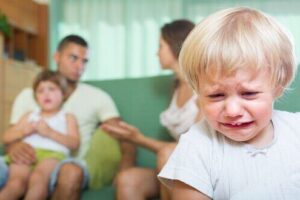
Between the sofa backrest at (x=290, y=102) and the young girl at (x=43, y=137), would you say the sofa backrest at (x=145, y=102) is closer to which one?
the young girl at (x=43, y=137)

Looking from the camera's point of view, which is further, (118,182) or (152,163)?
(152,163)

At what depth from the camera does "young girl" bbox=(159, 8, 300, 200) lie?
2.51 feet

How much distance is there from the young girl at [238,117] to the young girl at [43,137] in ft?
2.35

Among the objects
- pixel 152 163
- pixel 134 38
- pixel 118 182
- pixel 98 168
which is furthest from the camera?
pixel 134 38

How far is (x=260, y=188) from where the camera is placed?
32.5 inches

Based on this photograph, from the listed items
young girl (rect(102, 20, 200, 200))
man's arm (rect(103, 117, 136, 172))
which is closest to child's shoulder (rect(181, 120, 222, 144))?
young girl (rect(102, 20, 200, 200))

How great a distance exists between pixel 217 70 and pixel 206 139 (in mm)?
171

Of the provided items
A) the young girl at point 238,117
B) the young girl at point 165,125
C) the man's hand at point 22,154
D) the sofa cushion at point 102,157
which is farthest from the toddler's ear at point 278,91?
the man's hand at point 22,154

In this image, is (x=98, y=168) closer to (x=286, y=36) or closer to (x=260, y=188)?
(x=260, y=188)

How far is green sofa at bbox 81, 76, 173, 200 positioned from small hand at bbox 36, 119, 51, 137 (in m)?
0.32

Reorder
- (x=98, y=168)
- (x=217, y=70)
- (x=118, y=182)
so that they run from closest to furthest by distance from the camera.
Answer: (x=217, y=70)
(x=118, y=182)
(x=98, y=168)

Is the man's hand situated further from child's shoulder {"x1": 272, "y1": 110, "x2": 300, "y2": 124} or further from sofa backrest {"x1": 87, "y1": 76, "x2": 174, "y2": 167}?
child's shoulder {"x1": 272, "y1": 110, "x2": 300, "y2": 124}

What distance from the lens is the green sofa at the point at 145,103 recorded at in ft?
5.66

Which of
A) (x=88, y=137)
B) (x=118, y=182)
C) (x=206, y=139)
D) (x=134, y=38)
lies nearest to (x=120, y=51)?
(x=134, y=38)
